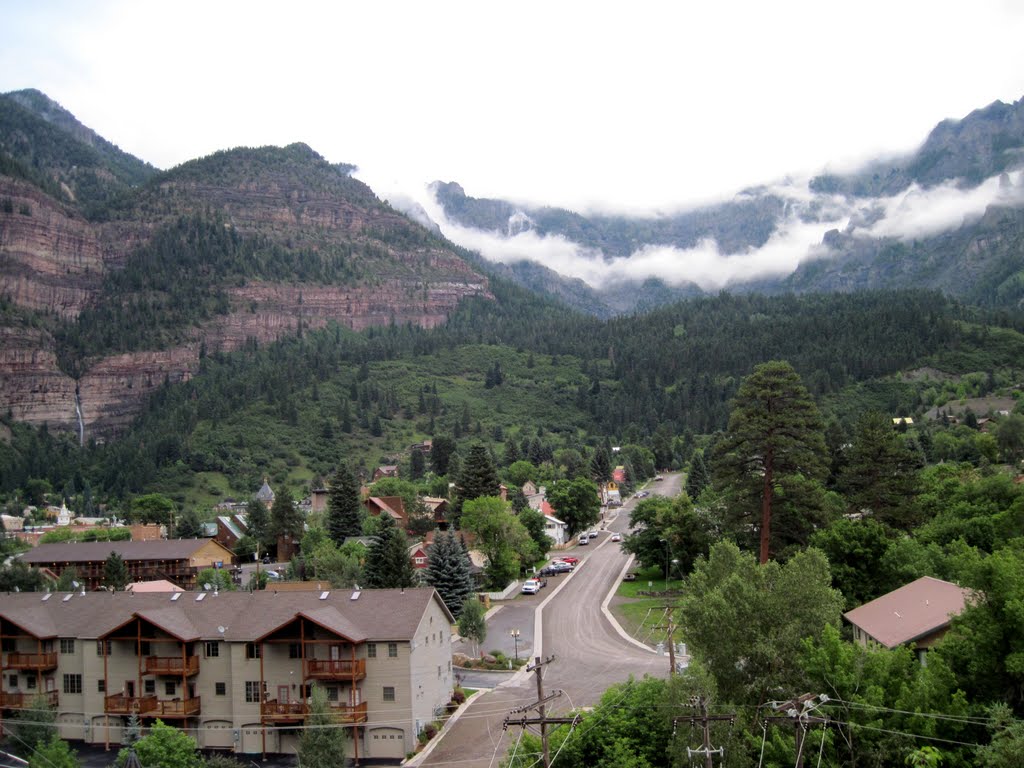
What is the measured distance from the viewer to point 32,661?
47.0 m

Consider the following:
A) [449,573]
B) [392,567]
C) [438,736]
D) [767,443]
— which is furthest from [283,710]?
[767,443]

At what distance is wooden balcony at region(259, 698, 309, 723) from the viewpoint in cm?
4238

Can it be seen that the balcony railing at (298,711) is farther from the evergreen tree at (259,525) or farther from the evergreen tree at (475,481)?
the evergreen tree at (259,525)

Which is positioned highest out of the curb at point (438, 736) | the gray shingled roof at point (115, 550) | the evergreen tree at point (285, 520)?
the evergreen tree at point (285, 520)

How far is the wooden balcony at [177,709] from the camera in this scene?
44031 mm

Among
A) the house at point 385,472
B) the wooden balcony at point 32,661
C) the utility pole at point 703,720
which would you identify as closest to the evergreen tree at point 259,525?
the house at point 385,472

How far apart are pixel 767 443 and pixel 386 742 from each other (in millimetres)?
24374

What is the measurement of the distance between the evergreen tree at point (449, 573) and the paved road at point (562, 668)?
308 centimetres

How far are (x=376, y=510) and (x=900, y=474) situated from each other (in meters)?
60.9

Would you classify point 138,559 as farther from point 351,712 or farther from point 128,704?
point 351,712

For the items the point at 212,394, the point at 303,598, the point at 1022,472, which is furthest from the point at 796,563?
the point at 212,394

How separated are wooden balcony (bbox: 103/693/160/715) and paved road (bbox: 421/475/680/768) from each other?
13.7m

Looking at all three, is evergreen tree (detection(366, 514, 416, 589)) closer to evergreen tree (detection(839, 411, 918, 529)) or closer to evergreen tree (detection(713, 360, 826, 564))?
evergreen tree (detection(713, 360, 826, 564))

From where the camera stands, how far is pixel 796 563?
116 ft
